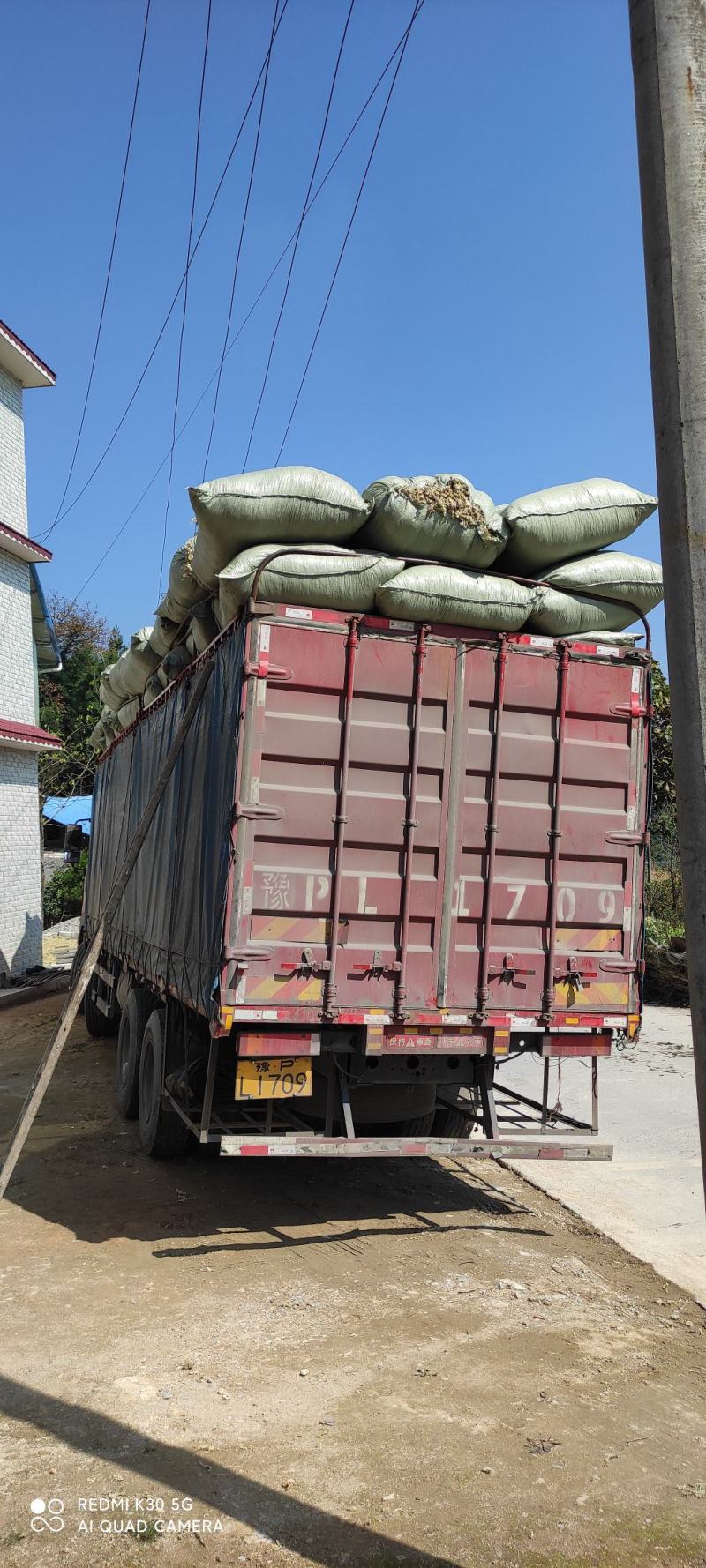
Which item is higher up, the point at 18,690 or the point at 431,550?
the point at 18,690

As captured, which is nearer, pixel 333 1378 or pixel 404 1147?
pixel 333 1378

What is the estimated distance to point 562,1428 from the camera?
3805mm

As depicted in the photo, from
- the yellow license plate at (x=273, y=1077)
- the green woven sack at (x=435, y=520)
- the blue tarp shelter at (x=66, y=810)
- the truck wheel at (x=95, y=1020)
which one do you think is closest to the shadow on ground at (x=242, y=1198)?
the yellow license plate at (x=273, y=1077)

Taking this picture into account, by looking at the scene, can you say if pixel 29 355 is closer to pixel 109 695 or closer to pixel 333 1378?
pixel 109 695

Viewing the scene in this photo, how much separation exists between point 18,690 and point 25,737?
1.29 m

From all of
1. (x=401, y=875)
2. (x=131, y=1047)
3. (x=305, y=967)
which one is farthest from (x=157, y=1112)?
(x=401, y=875)

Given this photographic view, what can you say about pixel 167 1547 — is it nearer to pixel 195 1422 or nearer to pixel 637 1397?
pixel 195 1422

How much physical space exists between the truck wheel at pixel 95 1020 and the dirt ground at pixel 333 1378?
5718 millimetres

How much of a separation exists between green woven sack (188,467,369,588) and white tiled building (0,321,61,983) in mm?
12958

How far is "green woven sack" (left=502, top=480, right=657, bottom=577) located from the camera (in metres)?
5.83

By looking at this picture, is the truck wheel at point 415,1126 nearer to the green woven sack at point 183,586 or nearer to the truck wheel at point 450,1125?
the truck wheel at point 450,1125

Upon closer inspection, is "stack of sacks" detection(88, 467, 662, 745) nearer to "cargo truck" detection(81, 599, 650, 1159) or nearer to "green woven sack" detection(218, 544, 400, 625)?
"green woven sack" detection(218, 544, 400, 625)

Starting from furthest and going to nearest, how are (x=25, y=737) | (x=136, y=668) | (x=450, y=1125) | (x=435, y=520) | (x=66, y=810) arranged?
(x=66, y=810) → (x=25, y=737) → (x=136, y=668) → (x=450, y=1125) → (x=435, y=520)

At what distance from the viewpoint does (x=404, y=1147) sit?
548cm
